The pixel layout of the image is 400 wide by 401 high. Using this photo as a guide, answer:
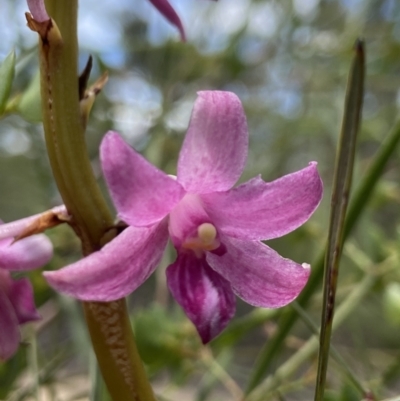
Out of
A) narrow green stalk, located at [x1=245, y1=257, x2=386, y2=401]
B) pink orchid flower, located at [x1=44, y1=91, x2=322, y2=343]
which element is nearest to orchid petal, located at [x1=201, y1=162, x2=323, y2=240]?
pink orchid flower, located at [x1=44, y1=91, x2=322, y2=343]

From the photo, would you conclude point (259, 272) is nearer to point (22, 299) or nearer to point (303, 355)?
point (22, 299)

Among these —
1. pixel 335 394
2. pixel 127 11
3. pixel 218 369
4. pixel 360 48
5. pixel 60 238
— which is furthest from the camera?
pixel 127 11

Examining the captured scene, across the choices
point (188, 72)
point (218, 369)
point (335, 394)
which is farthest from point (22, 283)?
point (188, 72)

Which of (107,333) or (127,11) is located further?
(127,11)

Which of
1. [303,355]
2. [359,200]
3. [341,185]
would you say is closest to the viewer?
[341,185]

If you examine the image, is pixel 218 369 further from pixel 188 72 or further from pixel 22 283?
pixel 188 72

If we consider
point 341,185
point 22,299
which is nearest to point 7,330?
point 22,299
